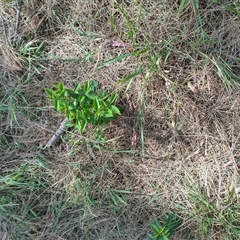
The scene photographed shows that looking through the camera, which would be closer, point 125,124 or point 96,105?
point 96,105

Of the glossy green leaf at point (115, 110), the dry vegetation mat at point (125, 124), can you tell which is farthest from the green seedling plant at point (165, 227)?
the glossy green leaf at point (115, 110)

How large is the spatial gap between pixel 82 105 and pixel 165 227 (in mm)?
730

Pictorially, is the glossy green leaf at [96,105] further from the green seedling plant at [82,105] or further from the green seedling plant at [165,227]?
the green seedling plant at [165,227]

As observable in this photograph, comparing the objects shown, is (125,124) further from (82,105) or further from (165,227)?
(165,227)

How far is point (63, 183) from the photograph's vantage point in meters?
2.24

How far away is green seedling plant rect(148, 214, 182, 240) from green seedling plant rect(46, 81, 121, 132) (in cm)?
58

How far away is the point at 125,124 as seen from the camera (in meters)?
2.22

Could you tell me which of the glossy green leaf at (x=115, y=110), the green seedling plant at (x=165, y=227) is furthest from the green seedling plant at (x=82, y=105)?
the green seedling plant at (x=165, y=227)

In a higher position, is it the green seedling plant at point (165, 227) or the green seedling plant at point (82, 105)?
the green seedling plant at point (82, 105)

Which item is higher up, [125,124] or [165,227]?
[125,124]

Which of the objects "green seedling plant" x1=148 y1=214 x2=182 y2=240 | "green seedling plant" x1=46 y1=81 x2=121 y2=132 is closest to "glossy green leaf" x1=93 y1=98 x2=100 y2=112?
"green seedling plant" x1=46 y1=81 x2=121 y2=132

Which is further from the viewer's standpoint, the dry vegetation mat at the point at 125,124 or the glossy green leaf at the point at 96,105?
the dry vegetation mat at the point at 125,124

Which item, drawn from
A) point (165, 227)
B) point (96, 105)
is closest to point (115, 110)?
point (96, 105)

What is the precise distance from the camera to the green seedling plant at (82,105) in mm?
2057
